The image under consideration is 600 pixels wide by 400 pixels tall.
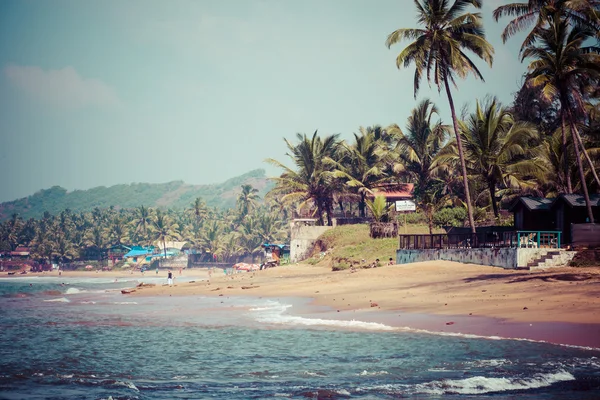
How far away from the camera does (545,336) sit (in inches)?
617

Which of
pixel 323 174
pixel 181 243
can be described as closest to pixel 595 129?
pixel 323 174

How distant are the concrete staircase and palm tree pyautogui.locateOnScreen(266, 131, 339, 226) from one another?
2882 cm

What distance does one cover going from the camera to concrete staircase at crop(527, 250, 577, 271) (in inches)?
1118

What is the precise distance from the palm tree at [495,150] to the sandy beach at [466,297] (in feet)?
32.7

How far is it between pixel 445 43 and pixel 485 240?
11789 mm

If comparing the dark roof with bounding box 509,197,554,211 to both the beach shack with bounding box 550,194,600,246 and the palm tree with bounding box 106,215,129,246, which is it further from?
the palm tree with bounding box 106,215,129,246

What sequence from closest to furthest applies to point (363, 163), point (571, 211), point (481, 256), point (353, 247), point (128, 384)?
point (128, 384), point (481, 256), point (571, 211), point (353, 247), point (363, 163)

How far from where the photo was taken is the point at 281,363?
48.5 ft

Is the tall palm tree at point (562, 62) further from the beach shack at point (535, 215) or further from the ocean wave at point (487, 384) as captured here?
the ocean wave at point (487, 384)

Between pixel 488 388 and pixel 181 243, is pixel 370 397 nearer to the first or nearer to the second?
pixel 488 388

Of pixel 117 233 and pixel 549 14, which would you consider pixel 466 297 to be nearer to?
pixel 549 14

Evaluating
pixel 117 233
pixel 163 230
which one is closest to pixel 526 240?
pixel 163 230

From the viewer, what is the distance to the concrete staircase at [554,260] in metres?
28.4

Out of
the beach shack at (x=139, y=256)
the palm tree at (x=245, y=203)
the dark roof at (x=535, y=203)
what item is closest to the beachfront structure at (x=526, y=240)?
the dark roof at (x=535, y=203)
